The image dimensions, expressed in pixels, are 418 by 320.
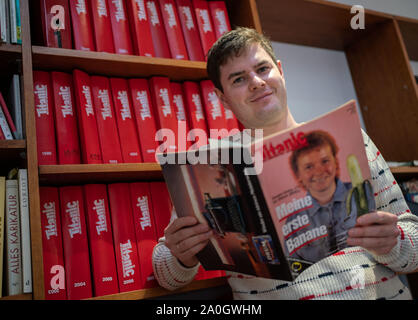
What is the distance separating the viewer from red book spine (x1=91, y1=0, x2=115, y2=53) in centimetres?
127

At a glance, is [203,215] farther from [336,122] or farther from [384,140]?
[384,140]

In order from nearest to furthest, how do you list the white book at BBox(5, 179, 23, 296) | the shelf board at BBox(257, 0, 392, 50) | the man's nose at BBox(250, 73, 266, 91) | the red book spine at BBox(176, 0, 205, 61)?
1. the white book at BBox(5, 179, 23, 296)
2. the man's nose at BBox(250, 73, 266, 91)
3. the red book spine at BBox(176, 0, 205, 61)
4. the shelf board at BBox(257, 0, 392, 50)

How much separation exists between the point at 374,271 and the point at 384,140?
3.68 ft

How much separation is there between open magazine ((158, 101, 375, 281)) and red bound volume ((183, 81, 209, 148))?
0.54m

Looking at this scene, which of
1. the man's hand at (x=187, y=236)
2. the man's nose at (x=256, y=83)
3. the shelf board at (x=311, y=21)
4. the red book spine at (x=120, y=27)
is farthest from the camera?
the shelf board at (x=311, y=21)

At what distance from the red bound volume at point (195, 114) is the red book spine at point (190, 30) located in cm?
10

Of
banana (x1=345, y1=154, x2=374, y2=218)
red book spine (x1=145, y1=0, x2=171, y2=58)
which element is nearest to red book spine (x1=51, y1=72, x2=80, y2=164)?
red book spine (x1=145, y1=0, x2=171, y2=58)

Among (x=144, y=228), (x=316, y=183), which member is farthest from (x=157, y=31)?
(x=316, y=183)

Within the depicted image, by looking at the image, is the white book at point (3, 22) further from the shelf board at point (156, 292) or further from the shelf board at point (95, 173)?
the shelf board at point (156, 292)

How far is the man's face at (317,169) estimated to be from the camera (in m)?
0.71

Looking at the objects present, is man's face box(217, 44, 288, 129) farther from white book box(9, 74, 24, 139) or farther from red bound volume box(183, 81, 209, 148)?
white book box(9, 74, 24, 139)

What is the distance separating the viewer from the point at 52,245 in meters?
1.06

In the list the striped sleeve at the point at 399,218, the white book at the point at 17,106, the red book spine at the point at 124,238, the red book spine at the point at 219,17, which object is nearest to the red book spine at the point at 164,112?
the red book spine at the point at 124,238
